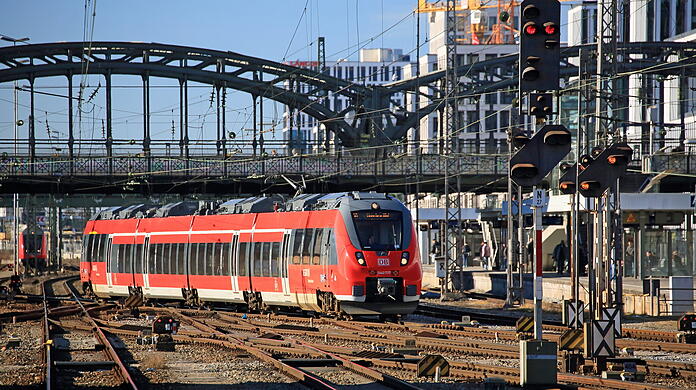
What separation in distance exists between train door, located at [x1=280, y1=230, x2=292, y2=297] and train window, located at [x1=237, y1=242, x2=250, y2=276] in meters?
2.83

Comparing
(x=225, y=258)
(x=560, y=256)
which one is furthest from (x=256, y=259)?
(x=560, y=256)

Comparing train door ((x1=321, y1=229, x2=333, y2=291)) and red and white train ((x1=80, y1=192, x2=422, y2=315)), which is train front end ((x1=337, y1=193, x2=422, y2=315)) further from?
train door ((x1=321, y1=229, x2=333, y2=291))

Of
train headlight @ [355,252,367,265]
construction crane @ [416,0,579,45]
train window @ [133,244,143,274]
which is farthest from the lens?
construction crane @ [416,0,579,45]

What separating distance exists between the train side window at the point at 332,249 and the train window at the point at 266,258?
4.35 m

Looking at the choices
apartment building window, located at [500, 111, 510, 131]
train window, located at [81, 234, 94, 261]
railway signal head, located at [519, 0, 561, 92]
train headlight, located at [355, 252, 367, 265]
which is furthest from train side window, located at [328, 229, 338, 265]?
apartment building window, located at [500, 111, 510, 131]

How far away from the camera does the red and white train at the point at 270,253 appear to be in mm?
30578

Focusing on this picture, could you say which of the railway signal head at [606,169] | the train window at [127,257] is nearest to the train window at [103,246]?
the train window at [127,257]

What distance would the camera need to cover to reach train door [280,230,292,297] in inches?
1334

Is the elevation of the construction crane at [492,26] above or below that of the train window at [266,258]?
above

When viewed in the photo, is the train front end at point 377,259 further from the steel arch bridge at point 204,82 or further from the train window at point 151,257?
the steel arch bridge at point 204,82

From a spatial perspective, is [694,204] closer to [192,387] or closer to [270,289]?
[270,289]

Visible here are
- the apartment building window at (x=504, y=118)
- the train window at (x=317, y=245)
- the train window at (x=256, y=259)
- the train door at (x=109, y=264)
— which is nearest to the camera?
the train window at (x=317, y=245)

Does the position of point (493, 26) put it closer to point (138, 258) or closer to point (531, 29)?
point (138, 258)

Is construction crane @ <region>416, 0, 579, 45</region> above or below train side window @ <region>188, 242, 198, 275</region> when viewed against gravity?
above
